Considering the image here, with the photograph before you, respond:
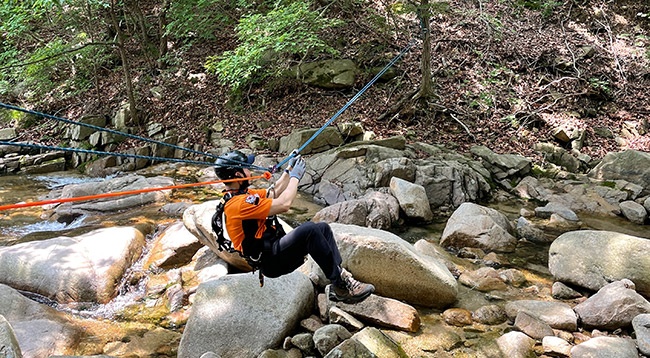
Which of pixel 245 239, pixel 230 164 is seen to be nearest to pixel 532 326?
pixel 245 239

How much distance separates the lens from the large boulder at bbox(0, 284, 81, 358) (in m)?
3.73

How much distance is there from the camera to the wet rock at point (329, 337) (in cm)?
343

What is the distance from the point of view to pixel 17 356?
283 cm

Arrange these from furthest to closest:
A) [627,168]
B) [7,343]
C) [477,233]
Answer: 1. [627,168]
2. [477,233]
3. [7,343]

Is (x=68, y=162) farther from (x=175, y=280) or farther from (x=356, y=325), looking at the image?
(x=356, y=325)

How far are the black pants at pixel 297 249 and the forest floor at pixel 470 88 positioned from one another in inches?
262

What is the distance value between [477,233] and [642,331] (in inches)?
103

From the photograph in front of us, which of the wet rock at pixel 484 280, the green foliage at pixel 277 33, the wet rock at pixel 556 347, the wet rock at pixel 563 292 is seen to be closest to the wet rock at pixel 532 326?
the wet rock at pixel 556 347

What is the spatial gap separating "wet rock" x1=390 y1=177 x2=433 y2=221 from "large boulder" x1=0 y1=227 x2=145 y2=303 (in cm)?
450

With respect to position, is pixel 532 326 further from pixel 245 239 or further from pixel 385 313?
pixel 245 239

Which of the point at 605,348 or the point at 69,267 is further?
the point at 69,267

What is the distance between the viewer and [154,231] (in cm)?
660

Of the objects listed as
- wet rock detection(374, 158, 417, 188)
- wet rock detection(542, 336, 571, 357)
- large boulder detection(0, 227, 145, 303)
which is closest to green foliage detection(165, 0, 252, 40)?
wet rock detection(374, 158, 417, 188)

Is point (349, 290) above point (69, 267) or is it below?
above
